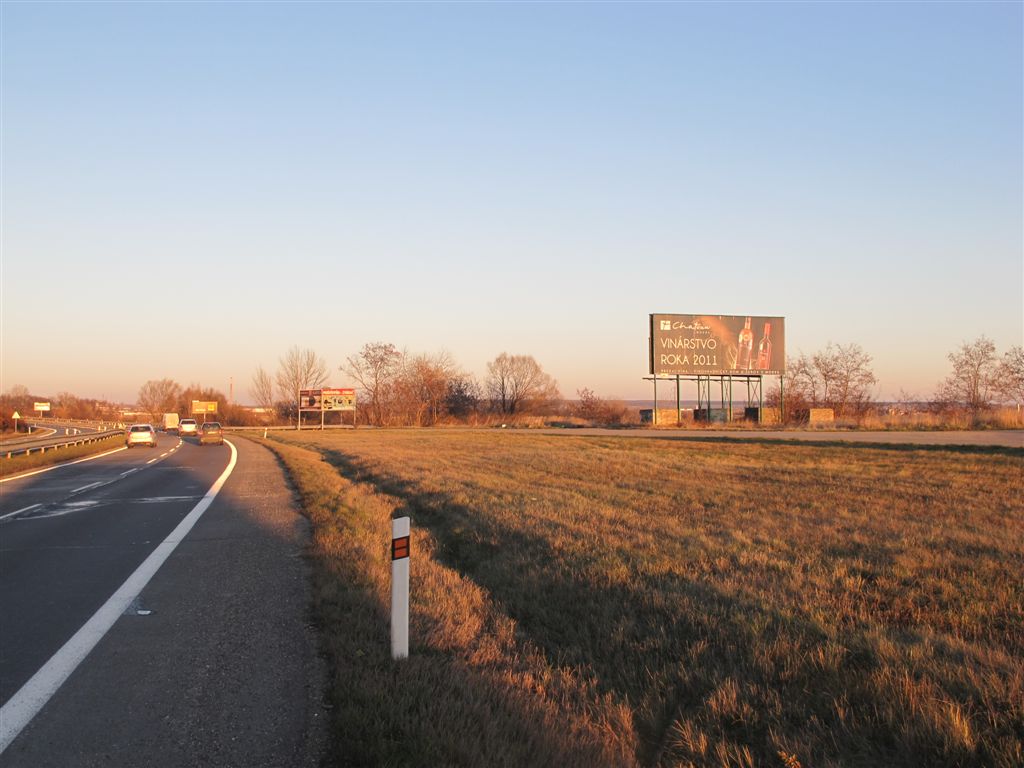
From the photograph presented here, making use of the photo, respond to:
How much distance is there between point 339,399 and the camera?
258ft

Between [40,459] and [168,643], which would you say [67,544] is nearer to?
[168,643]

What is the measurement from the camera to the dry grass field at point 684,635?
400cm

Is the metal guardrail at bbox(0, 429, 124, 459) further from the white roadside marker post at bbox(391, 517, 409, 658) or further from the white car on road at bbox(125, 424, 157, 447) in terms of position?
the white roadside marker post at bbox(391, 517, 409, 658)

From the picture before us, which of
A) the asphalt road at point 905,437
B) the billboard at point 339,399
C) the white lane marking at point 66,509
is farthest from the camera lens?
the billboard at point 339,399

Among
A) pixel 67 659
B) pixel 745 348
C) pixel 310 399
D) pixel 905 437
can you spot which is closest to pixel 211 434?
pixel 310 399

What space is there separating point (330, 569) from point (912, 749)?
572 cm

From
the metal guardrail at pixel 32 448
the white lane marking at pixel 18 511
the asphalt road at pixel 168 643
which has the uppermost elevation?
the asphalt road at pixel 168 643

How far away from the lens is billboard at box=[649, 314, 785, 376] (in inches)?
2223

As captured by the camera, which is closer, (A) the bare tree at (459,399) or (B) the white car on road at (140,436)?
(B) the white car on road at (140,436)

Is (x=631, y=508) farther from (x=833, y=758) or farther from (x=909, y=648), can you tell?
(x=833, y=758)

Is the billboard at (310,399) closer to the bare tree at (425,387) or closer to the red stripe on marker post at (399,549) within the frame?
the bare tree at (425,387)

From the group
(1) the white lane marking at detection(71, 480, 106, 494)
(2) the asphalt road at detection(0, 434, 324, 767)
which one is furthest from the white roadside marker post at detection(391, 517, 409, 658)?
(1) the white lane marking at detection(71, 480, 106, 494)

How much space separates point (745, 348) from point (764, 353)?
68.5 inches

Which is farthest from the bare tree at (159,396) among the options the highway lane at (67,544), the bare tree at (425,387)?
the highway lane at (67,544)
